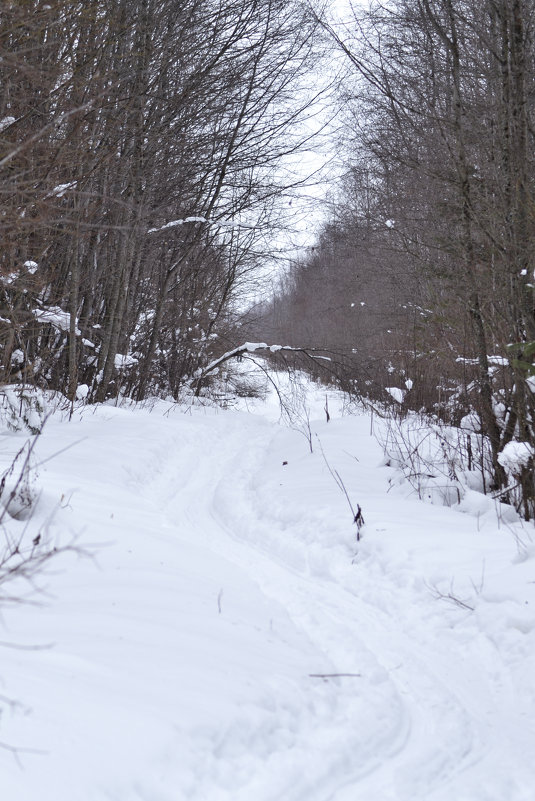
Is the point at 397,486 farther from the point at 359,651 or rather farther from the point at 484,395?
the point at 359,651

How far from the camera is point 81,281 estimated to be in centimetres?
1047

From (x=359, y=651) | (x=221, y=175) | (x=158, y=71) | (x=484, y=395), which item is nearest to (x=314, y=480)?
(x=484, y=395)

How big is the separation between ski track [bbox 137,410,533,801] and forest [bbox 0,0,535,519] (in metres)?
1.79

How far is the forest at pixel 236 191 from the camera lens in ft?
19.5

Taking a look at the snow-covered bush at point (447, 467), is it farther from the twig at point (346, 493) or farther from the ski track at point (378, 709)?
the ski track at point (378, 709)

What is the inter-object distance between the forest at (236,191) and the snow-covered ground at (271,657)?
1459 millimetres

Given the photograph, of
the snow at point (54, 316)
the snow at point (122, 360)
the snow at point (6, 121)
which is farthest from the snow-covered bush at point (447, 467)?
the snow at point (122, 360)

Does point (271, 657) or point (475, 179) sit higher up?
point (475, 179)

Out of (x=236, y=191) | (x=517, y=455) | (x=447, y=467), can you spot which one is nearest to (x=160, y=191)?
(x=236, y=191)

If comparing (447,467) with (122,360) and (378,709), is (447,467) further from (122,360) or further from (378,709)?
(122,360)

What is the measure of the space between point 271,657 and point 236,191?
42.1 feet

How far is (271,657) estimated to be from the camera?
3158mm

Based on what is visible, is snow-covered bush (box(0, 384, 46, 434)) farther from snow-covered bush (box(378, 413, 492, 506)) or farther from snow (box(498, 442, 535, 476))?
snow (box(498, 442, 535, 476))

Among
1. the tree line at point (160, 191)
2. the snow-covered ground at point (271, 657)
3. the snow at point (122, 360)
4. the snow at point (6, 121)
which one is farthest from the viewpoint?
the snow at point (122, 360)
